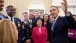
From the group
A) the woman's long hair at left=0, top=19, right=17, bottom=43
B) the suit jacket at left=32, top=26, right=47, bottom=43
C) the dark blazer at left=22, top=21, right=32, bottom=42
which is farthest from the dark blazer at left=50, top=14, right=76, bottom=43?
the dark blazer at left=22, top=21, right=32, bottom=42

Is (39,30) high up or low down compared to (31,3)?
down

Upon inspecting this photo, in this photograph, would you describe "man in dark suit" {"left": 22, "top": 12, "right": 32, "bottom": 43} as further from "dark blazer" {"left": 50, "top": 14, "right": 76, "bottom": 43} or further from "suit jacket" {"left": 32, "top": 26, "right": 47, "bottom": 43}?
"dark blazer" {"left": 50, "top": 14, "right": 76, "bottom": 43}

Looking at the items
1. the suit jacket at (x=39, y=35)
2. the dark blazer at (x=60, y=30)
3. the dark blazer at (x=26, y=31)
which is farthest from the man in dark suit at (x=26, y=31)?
the dark blazer at (x=60, y=30)

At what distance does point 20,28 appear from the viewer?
4613 mm

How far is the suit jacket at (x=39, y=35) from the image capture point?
186 inches

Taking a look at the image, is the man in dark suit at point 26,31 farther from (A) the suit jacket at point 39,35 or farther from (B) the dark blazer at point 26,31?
(A) the suit jacket at point 39,35

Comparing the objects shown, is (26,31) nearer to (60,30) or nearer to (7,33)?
(60,30)

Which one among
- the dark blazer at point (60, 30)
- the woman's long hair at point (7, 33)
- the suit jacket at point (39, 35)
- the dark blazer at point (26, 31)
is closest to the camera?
the woman's long hair at point (7, 33)

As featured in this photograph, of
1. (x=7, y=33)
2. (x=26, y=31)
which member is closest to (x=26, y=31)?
(x=26, y=31)

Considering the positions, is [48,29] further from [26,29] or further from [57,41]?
[57,41]

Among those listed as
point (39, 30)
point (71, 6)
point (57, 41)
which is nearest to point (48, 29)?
point (39, 30)

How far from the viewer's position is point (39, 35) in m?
4.71

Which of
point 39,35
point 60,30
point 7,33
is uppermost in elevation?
point 7,33

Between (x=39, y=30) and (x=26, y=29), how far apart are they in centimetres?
36
